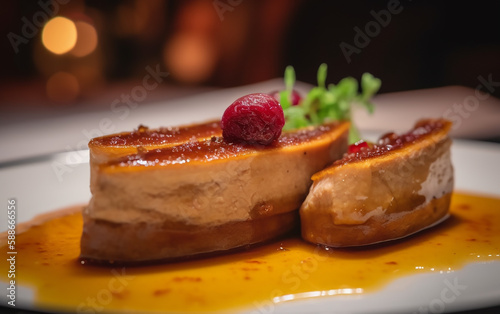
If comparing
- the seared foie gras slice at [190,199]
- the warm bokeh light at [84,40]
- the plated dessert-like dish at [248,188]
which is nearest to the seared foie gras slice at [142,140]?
the plated dessert-like dish at [248,188]

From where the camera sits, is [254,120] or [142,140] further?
[142,140]

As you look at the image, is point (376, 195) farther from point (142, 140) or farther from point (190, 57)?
point (190, 57)

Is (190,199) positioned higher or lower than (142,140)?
lower

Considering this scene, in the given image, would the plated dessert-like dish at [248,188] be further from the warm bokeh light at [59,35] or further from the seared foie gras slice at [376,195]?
the warm bokeh light at [59,35]

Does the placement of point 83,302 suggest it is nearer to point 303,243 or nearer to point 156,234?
point 156,234

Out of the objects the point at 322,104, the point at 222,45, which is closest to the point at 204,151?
the point at 322,104

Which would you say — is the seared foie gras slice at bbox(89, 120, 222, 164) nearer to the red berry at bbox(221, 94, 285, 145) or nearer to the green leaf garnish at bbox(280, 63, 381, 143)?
the red berry at bbox(221, 94, 285, 145)
